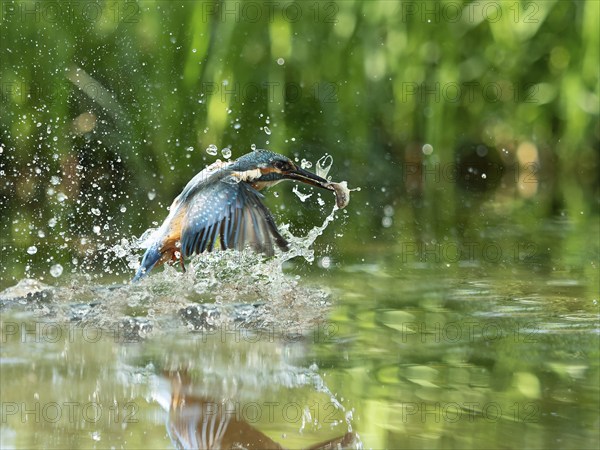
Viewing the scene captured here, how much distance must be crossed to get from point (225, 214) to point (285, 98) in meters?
3.48

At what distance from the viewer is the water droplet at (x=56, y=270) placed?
218 inches

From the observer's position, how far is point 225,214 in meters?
4.60

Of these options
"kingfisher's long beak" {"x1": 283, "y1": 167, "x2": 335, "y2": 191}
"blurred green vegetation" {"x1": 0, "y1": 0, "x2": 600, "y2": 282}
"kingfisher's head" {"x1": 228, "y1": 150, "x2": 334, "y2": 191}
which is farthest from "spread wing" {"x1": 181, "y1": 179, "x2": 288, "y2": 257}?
"blurred green vegetation" {"x1": 0, "y1": 0, "x2": 600, "y2": 282}

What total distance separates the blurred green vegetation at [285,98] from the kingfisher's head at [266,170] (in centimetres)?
156

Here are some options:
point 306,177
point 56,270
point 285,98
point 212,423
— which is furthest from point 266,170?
point 285,98

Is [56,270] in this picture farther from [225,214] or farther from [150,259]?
[225,214]

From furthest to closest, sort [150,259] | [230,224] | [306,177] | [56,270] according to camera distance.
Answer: [56,270] < [306,177] < [150,259] < [230,224]

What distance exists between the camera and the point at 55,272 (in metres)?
5.57

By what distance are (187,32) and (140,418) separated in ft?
14.4

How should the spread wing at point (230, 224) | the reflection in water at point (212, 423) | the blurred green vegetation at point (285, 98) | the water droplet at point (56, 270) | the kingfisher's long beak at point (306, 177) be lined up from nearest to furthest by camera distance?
the reflection in water at point (212, 423)
the spread wing at point (230, 224)
the kingfisher's long beak at point (306, 177)
the water droplet at point (56, 270)
the blurred green vegetation at point (285, 98)

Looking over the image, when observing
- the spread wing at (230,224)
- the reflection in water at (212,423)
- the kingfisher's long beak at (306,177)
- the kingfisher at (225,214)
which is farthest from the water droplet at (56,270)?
the reflection in water at (212,423)

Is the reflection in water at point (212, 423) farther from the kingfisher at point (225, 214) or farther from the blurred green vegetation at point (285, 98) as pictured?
the blurred green vegetation at point (285, 98)

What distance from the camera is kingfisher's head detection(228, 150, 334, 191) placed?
4875 millimetres

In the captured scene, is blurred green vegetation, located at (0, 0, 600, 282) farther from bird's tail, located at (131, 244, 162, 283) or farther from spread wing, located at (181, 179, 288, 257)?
spread wing, located at (181, 179, 288, 257)
